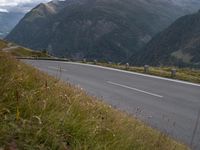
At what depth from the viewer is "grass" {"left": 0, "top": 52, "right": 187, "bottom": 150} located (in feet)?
12.2

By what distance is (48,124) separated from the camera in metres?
3.98

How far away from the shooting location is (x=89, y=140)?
409 centimetres

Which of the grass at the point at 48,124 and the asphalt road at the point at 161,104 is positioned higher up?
the grass at the point at 48,124

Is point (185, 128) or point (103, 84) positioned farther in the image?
point (103, 84)

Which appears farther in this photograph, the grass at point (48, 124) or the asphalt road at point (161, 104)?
the asphalt road at point (161, 104)

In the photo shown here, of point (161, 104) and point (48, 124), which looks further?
point (161, 104)

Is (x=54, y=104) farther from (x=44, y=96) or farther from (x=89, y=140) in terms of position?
(x=89, y=140)

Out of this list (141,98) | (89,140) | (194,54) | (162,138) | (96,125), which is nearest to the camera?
(89,140)

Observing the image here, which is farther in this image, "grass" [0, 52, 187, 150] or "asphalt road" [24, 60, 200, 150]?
"asphalt road" [24, 60, 200, 150]

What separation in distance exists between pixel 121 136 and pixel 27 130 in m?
1.32

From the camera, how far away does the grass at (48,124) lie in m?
3.72

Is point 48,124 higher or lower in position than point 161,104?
higher

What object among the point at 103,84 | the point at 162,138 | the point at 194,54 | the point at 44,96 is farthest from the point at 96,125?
the point at 194,54

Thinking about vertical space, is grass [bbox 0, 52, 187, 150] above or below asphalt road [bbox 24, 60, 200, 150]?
above
